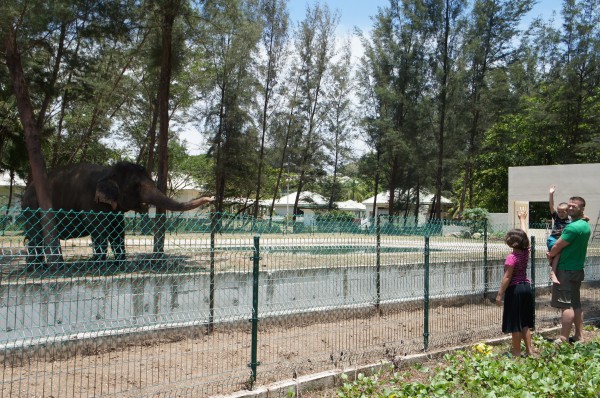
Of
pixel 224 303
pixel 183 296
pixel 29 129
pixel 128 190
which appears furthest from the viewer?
pixel 128 190

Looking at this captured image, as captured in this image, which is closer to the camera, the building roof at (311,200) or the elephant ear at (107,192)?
the elephant ear at (107,192)

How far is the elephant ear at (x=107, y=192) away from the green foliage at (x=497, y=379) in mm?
7477

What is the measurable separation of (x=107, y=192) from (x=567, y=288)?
8816 millimetres

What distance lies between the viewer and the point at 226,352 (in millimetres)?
7023

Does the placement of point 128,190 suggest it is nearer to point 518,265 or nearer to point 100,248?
point 100,248

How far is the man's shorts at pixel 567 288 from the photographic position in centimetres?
746

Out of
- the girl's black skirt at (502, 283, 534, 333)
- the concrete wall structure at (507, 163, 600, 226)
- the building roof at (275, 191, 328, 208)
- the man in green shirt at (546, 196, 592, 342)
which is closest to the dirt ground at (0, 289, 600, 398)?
the girl's black skirt at (502, 283, 534, 333)

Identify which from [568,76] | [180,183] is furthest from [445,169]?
[180,183]

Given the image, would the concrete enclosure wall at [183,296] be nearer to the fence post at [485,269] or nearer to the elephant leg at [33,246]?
the fence post at [485,269]

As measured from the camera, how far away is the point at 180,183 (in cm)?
4531

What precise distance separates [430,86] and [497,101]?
4.03 meters

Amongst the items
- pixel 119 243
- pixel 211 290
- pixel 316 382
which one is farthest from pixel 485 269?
pixel 119 243

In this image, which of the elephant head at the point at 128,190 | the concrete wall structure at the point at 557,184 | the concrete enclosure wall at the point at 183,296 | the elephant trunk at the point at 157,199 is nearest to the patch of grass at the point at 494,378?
the concrete enclosure wall at the point at 183,296

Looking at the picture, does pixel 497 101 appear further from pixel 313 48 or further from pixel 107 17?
pixel 107 17
